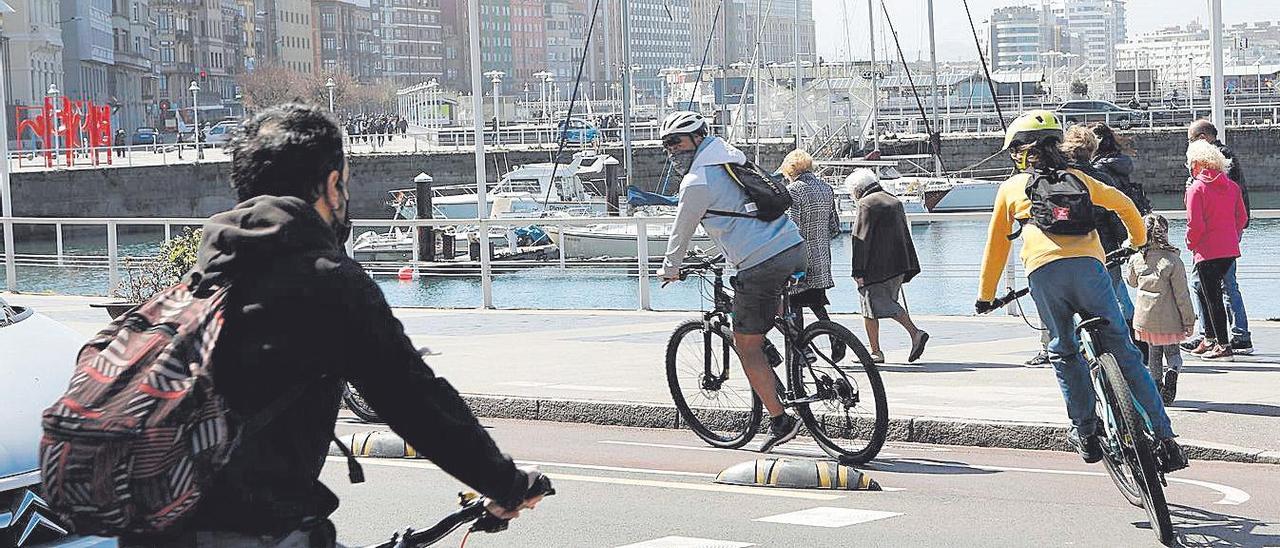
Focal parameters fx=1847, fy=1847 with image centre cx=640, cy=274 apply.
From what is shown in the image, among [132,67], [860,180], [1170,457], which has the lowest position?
[1170,457]

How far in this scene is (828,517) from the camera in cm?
812

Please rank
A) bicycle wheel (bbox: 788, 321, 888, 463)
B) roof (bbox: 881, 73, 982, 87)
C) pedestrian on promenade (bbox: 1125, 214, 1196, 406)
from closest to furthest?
bicycle wheel (bbox: 788, 321, 888, 463)
pedestrian on promenade (bbox: 1125, 214, 1196, 406)
roof (bbox: 881, 73, 982, 87)

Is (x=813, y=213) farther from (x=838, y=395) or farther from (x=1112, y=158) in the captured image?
(x=838, y=395)

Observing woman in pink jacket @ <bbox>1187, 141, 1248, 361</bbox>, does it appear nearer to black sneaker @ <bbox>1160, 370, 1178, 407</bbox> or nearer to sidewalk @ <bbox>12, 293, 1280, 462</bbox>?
sidewalk @ <bbox>12, 293, 1280, 462</bbox>

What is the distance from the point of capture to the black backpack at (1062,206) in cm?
796

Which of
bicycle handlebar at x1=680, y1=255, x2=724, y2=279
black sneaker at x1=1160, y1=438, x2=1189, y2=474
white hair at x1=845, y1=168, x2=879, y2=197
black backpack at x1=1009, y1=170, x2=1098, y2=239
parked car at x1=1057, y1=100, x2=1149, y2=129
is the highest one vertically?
parked car at x1=1057, y1=100, x2=1149, y2=129

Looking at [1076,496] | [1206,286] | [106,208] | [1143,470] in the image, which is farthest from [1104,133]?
[106,208]

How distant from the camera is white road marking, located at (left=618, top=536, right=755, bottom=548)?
749 cm

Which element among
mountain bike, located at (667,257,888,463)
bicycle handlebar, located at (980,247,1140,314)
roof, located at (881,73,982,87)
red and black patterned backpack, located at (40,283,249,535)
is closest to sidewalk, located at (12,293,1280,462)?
mountain bike, located at (667,257,888,463)

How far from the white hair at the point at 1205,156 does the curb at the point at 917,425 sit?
10.1 feet

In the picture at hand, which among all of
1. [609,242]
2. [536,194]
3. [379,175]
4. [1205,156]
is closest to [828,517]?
[1205,156]

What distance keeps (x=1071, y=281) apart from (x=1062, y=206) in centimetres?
33

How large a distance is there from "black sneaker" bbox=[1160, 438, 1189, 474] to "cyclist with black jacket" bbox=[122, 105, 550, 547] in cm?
488

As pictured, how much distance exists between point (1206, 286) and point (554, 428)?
194 inches
